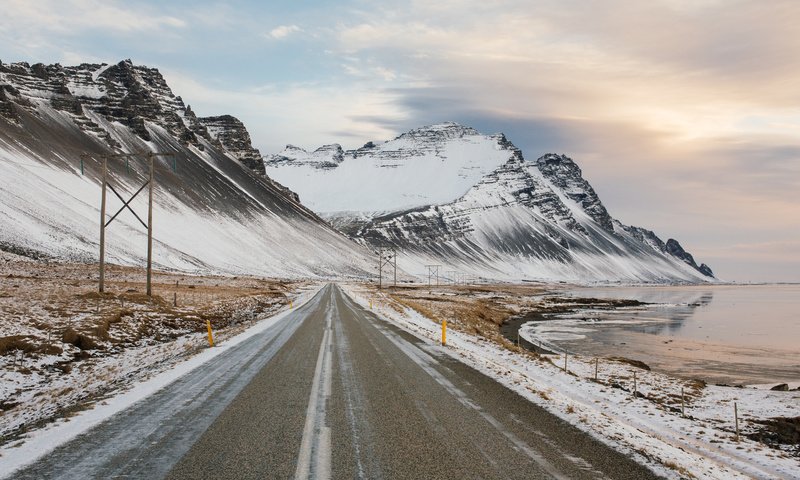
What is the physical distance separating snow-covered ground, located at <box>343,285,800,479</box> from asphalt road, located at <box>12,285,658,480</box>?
682mm

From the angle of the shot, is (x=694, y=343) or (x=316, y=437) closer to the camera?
(x=316, y=437)

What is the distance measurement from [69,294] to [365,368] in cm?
2352

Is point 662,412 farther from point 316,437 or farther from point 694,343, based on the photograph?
point 694,343

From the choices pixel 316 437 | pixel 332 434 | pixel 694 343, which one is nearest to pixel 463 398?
pixel 332 434

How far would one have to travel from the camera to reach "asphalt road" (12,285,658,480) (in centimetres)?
716

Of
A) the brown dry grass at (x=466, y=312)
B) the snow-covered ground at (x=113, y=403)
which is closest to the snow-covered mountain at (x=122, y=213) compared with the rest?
the brown dry grass at (x=466, y=312)

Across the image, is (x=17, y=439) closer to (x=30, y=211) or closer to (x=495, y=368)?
(x=495, y=368)

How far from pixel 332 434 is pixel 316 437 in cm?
28

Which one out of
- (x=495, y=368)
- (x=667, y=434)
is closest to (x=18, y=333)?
(x=495, y=368)

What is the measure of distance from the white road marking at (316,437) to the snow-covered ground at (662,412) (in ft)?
14.6

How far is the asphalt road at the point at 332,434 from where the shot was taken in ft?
23.5

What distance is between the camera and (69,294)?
101 feet

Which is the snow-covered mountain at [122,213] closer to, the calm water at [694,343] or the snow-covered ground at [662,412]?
the calm water at [694,343]

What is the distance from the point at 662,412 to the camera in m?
13.6
